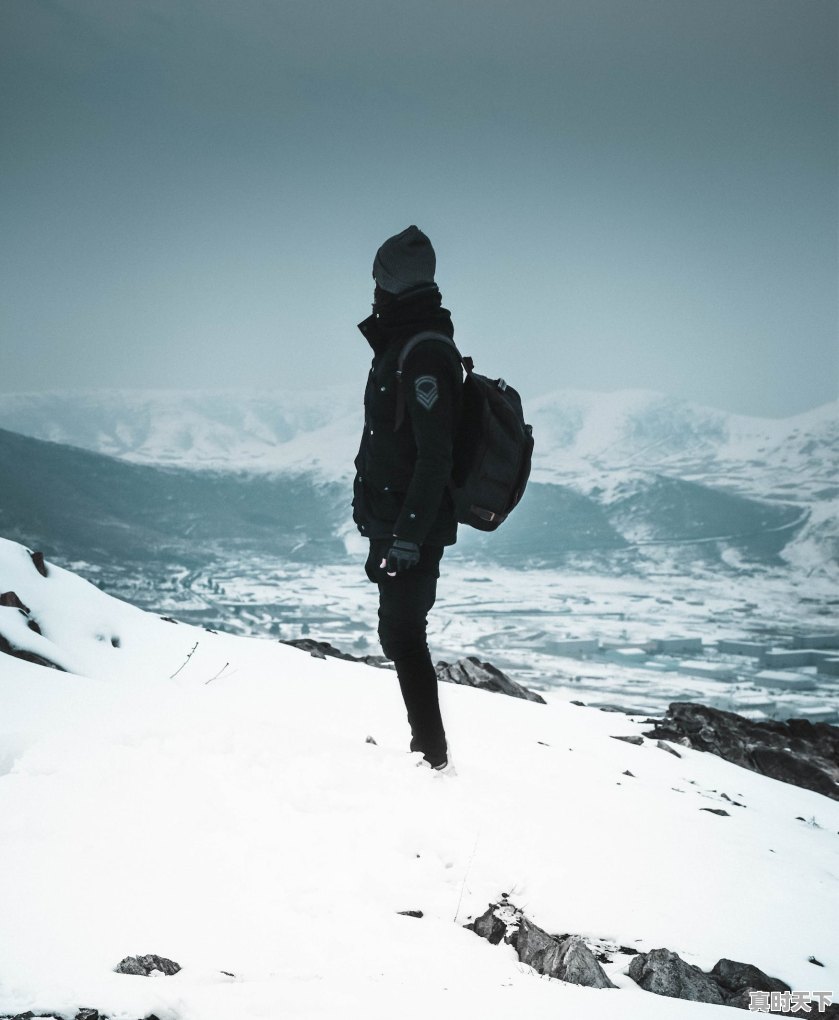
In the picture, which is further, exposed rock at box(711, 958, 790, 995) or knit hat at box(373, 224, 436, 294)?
knit hat at box(373, 224, 436, 294)

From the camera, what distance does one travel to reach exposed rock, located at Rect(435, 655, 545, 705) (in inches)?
354

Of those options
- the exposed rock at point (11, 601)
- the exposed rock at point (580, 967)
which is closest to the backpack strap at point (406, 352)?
the exposed rock at point (580, 967)

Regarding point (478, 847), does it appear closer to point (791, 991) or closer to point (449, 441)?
point (791, 991)

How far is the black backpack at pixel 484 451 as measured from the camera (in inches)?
148

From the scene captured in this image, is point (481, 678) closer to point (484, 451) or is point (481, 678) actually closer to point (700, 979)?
point (484, 451)

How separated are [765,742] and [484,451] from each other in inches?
278

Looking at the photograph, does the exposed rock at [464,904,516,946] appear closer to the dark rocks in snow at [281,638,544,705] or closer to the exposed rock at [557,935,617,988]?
the exposed rock at [557,935,617,988]

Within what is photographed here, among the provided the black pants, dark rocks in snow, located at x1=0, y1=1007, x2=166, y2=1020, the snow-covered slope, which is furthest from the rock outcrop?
dark rocks in snow, located at x1=0, y1=1007, x2=166, y2=1020

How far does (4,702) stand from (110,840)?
137 cm

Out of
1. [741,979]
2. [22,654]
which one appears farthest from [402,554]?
[22,654]

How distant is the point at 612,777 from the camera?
15.7 feet

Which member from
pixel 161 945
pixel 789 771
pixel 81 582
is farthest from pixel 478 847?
pixel 789 771

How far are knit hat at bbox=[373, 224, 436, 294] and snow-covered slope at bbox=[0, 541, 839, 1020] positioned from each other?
8.82ft

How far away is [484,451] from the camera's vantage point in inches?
148
